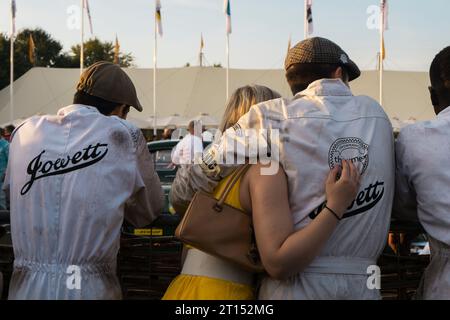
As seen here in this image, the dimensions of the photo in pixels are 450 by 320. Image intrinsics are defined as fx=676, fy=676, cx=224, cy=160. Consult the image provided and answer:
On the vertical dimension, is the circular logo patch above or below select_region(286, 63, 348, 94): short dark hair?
below

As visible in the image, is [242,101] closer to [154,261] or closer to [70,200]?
[70,200]

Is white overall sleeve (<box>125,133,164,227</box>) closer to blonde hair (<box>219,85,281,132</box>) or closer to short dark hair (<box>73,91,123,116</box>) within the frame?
short dark hair (<box>73,91,123,116</box>)

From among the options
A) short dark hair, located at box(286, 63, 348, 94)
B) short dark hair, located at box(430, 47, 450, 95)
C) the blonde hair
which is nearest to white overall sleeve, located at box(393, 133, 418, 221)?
short dark hair, located at box(430, 47, 450, 95)

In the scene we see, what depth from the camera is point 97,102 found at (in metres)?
2.97

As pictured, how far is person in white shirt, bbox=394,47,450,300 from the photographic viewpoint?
2.52 meters

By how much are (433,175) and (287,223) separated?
0.61m

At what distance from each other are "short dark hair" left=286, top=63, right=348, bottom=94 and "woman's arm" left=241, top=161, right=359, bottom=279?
1.28ft

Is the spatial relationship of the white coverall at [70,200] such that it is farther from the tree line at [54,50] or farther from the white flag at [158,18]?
the tree line at [54,50]

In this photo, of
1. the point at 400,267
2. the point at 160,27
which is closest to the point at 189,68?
the point at 160,27

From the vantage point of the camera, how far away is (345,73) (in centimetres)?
263

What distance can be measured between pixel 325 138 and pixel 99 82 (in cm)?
108

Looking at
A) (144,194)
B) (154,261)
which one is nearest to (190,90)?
(154,261)

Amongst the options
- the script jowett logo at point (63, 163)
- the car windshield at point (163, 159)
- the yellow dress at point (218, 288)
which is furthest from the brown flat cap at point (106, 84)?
the car windshield at point (163, 159)

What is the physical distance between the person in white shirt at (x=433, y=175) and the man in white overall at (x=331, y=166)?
0.12 m
